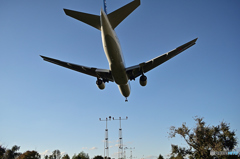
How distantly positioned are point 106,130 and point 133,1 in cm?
2796

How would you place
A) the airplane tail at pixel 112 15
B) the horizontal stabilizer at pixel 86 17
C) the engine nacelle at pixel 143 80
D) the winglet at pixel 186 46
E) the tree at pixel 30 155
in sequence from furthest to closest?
1. the tree at pixel 30 155
2. the engine nacelle at pixel 143 80
3. the winglet at pixel 186 46
4. the horizontal stabilizer at pixel 86 17
5. the airplane tail at pixel 112 15

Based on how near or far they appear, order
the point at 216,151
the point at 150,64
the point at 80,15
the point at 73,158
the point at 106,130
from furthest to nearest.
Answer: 1. the point at 73,158
2. the point at 106,130
3. the point at 216,151
4. the point at 150,64
5. the point at 80,15

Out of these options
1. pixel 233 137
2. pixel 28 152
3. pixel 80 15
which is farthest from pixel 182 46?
pixel 28 152

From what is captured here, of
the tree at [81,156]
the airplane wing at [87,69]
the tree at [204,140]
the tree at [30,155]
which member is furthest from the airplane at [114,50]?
the tree at [81,156]

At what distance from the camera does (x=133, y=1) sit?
13773mm

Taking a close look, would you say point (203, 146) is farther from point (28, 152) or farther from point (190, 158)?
point (28, 152)

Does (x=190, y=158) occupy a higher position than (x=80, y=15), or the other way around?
(x=80, y=15)

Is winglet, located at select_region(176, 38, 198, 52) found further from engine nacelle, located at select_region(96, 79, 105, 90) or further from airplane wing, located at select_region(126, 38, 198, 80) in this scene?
engine nacelle, located at select_region(96, 79, 105, 90)

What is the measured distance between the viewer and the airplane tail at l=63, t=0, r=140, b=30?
1406 cm

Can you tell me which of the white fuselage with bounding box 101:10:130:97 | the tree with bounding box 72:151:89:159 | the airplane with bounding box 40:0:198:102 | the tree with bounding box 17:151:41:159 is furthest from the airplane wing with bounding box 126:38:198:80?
the tree with bounding box 72:151:89:159

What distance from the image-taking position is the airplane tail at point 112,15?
14062mm

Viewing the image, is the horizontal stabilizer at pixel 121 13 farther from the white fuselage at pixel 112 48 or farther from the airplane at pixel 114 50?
the white fuselage at pixel 112 48

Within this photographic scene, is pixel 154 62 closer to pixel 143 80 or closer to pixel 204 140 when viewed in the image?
pixel 143 80

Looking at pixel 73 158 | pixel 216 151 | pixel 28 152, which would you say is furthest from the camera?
pixel 73 158
